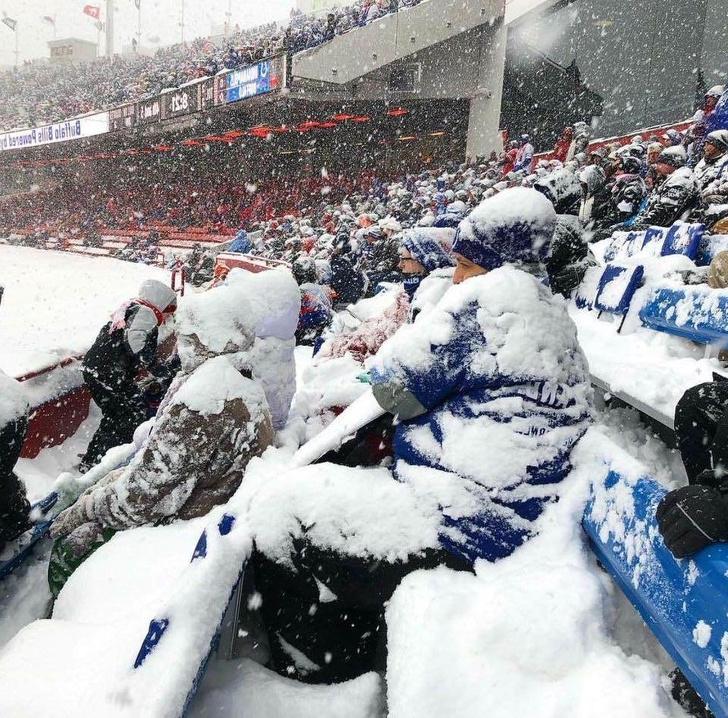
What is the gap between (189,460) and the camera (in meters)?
2.12

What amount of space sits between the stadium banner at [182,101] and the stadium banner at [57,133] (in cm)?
442

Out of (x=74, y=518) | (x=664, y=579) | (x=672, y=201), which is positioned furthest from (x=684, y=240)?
(x=74, y=518)

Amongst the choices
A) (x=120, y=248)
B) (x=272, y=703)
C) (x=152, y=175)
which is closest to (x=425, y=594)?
(x=272, y=703)

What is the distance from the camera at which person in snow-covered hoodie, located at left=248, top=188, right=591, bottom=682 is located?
1554mm

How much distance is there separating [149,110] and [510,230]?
2477cm

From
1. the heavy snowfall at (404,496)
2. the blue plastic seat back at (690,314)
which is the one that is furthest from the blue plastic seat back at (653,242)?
the blue plastic seat back at (690,314)

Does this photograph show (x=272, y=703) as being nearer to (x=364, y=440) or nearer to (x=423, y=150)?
(x=364, y=440)

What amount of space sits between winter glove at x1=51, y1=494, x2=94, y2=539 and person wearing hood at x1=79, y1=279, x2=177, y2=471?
1.71 metres

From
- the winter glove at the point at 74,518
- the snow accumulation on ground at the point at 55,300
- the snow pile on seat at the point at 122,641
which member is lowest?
the snow accumulation on ground at the point at 55,300

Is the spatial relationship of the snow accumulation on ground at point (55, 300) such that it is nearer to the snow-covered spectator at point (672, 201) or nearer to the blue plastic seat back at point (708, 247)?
A: the blue plastic seat back at point (708, 247)

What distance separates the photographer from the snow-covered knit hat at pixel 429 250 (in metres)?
4.35

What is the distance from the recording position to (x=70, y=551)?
220 centimetres

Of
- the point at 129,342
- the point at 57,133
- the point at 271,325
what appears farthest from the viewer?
the point at 57,133

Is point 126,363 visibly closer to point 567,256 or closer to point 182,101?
point 567,256
